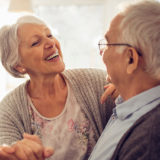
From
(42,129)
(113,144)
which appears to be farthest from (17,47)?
(113,144)

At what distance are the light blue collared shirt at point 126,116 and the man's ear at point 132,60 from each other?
10 cm

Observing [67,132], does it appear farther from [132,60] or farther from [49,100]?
[132,60]

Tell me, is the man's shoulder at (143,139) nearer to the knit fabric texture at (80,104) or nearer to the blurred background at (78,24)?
the knit fabric texture at (80,104)

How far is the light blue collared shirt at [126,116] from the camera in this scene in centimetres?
97

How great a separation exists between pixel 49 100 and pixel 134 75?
706mm

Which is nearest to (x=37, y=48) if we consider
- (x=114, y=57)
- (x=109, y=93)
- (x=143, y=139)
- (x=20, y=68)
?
(x=20, y=68)

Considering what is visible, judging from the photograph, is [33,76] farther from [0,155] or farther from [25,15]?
[0,155]

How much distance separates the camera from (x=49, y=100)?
157 centimetres

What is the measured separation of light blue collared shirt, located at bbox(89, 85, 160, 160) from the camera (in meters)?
0.97

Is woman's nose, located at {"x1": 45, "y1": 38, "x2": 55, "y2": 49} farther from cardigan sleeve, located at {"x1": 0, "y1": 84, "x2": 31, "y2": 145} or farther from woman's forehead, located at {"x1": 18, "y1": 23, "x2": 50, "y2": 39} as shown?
cardigan sleeve, located at {"x1": 0, "y1": 84, "x2": 31, "y2": 145}

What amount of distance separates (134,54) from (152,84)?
0.14m

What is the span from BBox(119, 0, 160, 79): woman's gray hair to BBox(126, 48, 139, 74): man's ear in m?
0.02

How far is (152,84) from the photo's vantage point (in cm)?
100

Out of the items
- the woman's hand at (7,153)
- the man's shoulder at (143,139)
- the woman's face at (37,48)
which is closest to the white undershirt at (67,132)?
the woman's face at (37,48)
